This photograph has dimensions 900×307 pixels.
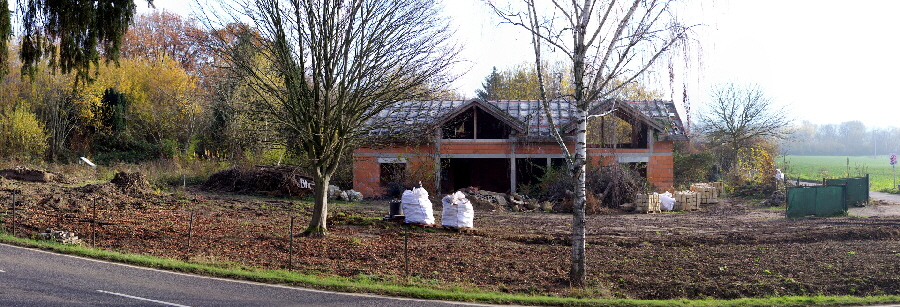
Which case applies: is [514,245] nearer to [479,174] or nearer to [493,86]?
[479,174]

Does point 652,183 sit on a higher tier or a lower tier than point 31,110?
lower

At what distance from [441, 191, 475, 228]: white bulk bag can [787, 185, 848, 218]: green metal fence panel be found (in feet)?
40.7

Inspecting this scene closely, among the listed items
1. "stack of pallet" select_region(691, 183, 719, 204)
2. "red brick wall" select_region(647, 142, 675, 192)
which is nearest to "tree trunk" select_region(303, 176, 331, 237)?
"red brick wall" select_region(647, 142, 675, 192)

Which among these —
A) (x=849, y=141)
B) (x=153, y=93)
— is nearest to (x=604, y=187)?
(x=153, y=93)

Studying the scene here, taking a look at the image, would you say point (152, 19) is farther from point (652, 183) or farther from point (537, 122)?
point (652, 183)

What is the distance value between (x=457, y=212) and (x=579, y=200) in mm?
7433

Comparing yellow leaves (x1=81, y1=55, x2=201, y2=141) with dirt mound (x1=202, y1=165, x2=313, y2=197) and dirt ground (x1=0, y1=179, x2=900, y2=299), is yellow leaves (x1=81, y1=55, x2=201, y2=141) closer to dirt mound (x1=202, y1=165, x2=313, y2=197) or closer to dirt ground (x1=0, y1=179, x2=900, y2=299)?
dirt mound (x1=202, y1=165, x2=313, y2=197)

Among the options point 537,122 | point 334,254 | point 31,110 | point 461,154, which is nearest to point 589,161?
point 537,122

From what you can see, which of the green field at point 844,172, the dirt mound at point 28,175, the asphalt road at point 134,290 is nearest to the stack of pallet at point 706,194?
the green field at point 844,172

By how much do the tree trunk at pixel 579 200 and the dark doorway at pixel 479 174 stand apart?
73.1ft

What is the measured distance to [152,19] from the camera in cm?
5581

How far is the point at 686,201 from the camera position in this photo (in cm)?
2806

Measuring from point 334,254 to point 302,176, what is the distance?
15355 millimetres

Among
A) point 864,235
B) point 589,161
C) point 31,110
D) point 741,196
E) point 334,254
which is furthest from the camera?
point 31,110
